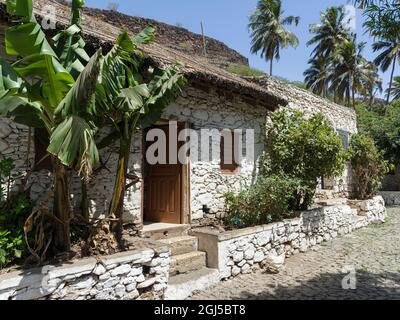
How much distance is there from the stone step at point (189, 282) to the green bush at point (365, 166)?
898 centimetres

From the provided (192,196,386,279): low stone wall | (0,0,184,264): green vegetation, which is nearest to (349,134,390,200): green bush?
(192,196,386,279): low stone wall

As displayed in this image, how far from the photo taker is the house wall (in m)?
4.62


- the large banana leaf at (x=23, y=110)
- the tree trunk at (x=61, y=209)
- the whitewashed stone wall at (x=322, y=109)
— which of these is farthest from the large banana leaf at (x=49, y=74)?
the whitewashed stone wall at (x=322, y=109)

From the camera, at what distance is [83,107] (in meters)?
3.69

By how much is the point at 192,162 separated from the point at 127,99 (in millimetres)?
2930

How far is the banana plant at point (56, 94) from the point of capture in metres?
3.32

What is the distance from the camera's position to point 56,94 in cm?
374

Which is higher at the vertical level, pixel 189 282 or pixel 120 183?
pixel 120 183

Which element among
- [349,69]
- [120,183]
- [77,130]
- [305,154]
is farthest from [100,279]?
[349,69]

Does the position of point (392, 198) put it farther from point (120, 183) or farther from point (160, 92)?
point (120, 183)

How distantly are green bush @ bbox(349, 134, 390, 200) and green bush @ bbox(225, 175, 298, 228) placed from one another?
21.0ft

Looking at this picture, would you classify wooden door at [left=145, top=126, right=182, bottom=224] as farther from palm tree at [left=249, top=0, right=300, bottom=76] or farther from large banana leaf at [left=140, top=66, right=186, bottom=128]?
palm tree at [left=249, top=0, right=300, bottom=76]

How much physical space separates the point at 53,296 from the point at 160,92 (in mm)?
2818
